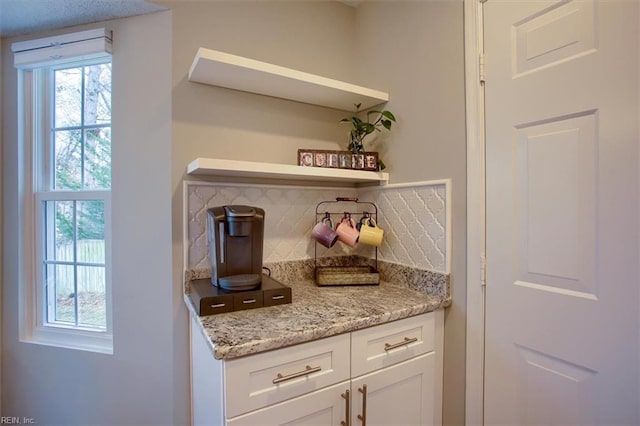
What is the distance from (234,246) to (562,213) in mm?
1157

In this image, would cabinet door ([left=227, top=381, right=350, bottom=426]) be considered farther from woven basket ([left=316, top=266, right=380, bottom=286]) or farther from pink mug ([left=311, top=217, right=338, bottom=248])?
pink mug ([left=311, top=217, right=338, bottom=248])

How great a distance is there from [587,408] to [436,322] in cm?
49

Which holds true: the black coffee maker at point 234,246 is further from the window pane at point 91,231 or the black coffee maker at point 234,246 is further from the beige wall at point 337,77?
the window pane at point 91,231

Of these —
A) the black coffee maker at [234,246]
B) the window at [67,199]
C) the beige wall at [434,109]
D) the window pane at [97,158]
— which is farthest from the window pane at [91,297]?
the beige wall at [434,109]

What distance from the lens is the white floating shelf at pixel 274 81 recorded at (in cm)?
118

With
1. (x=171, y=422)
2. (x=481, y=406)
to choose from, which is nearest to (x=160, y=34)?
(x=171, y=422)

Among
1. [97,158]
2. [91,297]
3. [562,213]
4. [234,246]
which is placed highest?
[97,158]

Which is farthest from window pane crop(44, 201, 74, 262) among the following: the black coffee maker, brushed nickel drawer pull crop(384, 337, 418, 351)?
brushed nickel drawer pull crop(384, 337, 418, 351)

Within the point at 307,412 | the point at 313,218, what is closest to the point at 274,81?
the point at 313,218

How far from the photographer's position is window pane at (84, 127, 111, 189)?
1.52 metres

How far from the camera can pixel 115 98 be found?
4.61ft

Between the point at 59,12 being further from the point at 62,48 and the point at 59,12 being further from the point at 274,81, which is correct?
the point at 274,81

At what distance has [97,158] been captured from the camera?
5.03 feet

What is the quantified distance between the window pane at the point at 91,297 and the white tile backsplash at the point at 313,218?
61 centimetres
